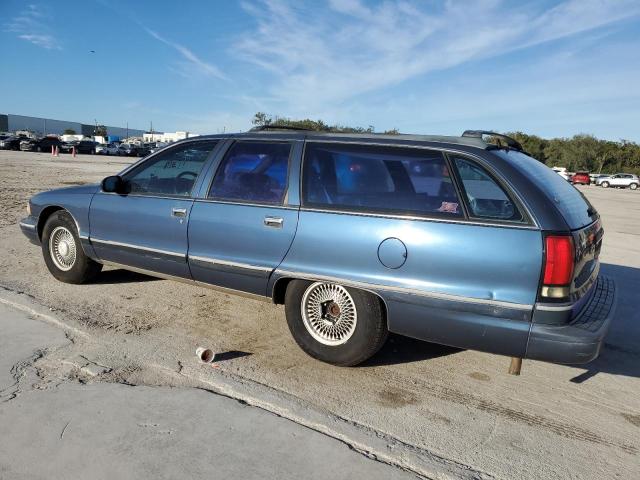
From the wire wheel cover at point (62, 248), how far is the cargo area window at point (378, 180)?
289 cm

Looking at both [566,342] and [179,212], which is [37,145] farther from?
[566,342]

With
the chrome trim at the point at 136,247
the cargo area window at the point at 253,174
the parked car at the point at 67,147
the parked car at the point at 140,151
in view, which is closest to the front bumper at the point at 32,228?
the chrome trim at the point at 136,247

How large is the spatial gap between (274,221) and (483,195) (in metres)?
1.48

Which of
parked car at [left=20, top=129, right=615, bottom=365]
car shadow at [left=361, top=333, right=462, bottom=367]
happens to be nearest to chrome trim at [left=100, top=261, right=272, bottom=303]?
parked car at [left=20, top=129, right=615, bottom=365]

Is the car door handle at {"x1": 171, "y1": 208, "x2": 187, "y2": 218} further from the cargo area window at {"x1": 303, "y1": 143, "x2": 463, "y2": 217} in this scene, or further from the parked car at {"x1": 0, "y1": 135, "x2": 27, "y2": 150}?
the parked car at {"x1": 0, "y1": 135, "x2": 27, "y2": 150}

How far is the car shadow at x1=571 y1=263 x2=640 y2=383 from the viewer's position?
12.6 ft

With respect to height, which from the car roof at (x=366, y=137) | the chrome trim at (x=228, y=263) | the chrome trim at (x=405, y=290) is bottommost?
the chrome trim at (x=228, y=263)

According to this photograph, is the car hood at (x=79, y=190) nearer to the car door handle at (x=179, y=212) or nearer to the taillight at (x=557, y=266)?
the car door handle at (x=179, y=212)

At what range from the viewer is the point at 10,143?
4700cm

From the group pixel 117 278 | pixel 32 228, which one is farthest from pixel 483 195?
pixel 32 228

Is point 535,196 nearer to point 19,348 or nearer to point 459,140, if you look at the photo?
point 459,140

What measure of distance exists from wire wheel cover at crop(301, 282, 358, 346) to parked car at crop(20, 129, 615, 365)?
0.03ft

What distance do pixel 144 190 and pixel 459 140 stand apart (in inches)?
112

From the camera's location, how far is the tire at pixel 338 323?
3452 mm
